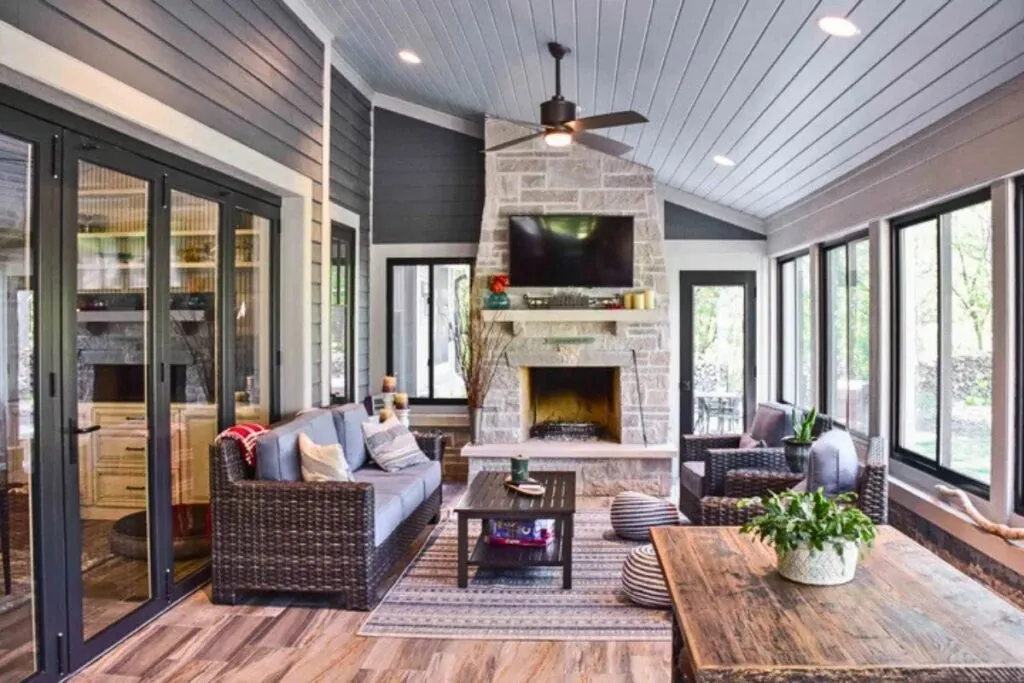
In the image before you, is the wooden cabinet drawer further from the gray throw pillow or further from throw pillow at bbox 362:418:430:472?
the gray throw pillow

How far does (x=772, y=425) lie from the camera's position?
213 inches

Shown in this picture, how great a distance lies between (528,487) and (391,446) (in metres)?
1.21

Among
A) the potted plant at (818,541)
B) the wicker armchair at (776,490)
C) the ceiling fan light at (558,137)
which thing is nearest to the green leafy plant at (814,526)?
the potted plant at (818,541)

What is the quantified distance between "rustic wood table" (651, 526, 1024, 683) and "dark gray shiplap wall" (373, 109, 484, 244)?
529 cm

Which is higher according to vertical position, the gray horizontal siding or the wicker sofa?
the gray horizontal siding

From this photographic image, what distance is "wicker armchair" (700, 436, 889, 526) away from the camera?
378 centimetres

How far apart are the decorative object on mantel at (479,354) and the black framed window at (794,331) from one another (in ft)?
8.84

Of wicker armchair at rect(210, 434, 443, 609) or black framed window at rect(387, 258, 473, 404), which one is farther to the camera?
black framed window at rect(387, 258, 473, 404)

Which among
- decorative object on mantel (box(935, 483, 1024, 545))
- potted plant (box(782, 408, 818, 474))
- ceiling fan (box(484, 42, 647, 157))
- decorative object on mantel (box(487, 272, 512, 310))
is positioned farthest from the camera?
decorative object on mantel (box(487, 272, 512, 310))

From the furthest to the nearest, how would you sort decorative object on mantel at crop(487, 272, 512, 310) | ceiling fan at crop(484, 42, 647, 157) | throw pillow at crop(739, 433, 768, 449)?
decorative object on mantel at crop(487, 272, 512, 310)
throw pillow at crop(739, 433, 768, 449)
ceiling fan at crop(484, 42, 647, 157)

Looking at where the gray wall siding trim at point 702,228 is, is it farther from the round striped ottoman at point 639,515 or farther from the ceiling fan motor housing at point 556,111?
the round striped ottoman at point 639,515

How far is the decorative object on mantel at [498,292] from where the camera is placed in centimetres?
659

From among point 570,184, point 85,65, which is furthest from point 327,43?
point 85,65

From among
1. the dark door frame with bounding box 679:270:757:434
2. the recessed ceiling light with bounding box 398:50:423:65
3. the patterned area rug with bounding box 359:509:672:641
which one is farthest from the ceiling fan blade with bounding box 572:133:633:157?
the dark door frame with bounding box 679:270:757:434
